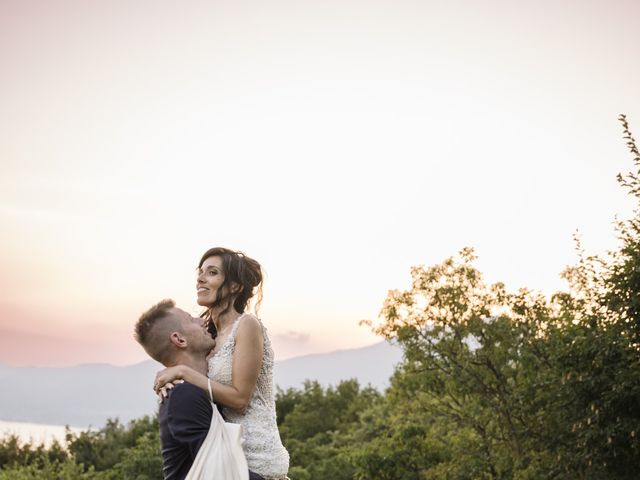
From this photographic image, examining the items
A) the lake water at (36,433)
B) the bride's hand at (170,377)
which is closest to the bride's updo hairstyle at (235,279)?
the bride's hand at (170,377)

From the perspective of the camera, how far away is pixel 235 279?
4.62 m

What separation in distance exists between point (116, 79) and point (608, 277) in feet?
56.3

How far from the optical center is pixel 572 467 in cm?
1180

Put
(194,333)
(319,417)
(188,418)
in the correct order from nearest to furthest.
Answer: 1. (188,418)
2. (194,333)
3. (319,417)

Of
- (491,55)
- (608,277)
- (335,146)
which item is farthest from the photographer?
(335,146)

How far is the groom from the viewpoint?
4012mm

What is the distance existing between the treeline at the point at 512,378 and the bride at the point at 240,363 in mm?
7333

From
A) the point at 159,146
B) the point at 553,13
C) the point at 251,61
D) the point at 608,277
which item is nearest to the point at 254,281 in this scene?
the point at 608,277

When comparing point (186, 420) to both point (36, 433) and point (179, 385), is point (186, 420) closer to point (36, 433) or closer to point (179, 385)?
point (179, 385)

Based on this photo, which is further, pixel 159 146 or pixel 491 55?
pixel 159 146

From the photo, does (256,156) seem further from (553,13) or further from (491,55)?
(553,13)

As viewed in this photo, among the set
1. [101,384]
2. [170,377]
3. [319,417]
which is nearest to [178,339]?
[170,377]

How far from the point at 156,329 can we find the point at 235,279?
0.61 meters

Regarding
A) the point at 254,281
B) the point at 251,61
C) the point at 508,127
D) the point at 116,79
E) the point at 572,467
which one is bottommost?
the point at 572,467
